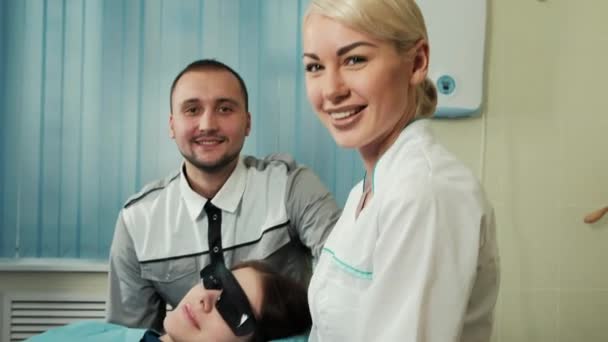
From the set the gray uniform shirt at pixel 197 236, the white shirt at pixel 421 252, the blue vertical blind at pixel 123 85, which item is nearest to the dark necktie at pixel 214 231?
the gray uniform shirt at pixel 197 236

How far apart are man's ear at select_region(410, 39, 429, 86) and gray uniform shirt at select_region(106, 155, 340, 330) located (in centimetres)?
88

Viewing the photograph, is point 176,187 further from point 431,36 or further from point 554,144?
point 554,144

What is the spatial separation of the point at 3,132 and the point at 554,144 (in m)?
2.06

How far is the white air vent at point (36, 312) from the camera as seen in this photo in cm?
212

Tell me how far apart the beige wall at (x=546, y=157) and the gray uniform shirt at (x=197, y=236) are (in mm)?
643

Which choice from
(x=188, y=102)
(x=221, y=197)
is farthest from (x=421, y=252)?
(x=188, y=102)

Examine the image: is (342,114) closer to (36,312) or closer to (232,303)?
(232,303)

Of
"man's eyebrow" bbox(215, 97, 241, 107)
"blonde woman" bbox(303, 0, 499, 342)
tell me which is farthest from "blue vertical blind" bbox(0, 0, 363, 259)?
"blonde woman" bbox(303, 0, 499, 342)

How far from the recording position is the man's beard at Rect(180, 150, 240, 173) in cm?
177

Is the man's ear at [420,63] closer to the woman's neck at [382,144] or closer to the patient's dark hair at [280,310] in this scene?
the woman's neck at [382,144]

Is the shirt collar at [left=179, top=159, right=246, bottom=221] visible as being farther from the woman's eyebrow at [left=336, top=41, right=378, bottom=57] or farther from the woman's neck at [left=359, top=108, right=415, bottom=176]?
the woman's eyebrow at [left=336, top=41, right=378, bottom=57]

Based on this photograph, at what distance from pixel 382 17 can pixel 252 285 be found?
31.7 inches

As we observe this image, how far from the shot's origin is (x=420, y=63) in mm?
908

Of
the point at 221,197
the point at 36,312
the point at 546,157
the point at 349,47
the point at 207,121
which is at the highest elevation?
the point at 349,47
